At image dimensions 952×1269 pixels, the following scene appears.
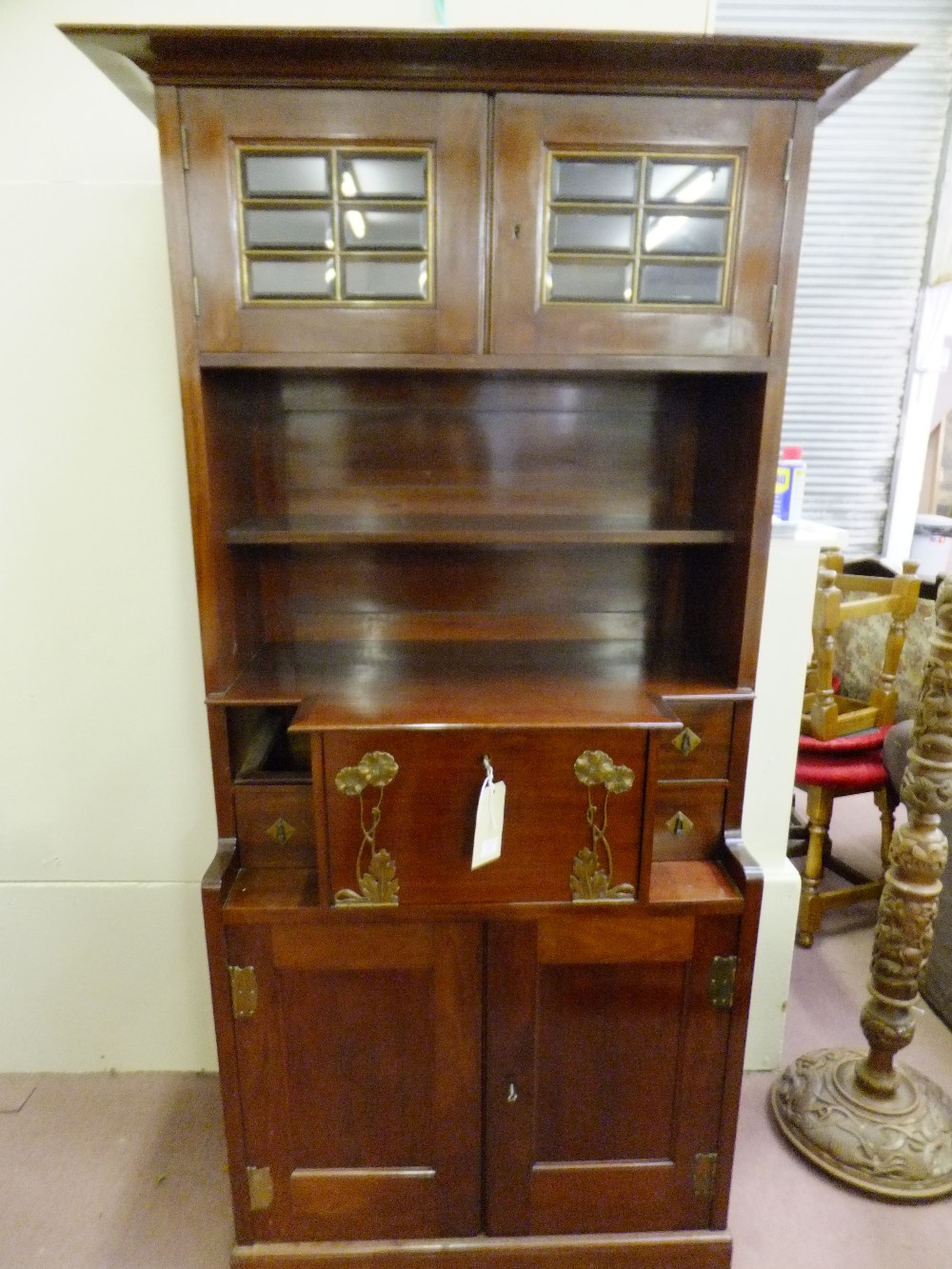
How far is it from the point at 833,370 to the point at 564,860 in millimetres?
2583

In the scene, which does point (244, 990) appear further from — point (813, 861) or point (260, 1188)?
point (813, 861)

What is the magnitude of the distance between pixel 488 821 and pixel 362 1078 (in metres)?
0.58

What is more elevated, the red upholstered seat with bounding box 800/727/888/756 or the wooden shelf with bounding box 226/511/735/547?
the wooden shelf with bounding box 226/511/735/547

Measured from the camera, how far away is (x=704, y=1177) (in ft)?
4.86

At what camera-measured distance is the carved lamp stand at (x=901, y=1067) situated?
5.13ft

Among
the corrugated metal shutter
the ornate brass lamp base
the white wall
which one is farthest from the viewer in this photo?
the corrugated metal shutter

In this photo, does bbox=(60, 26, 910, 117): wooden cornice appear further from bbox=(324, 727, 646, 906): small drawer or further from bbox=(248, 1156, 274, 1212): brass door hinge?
bbox=(248, 1156, 274, 1212): brass door hinge

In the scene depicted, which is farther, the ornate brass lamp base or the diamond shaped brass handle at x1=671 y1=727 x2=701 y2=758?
the ornate brass lamp base

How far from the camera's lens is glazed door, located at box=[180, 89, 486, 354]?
116 cm

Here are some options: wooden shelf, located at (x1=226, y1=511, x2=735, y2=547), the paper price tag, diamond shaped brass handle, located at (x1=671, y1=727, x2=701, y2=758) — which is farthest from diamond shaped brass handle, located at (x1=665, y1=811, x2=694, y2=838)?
wooden shelf, located at (x1=226, y1=511, x2=735, y2=547)

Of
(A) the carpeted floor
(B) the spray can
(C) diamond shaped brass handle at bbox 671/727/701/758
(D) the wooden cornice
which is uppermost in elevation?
(D) the wooden cornice

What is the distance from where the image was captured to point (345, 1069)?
142 centimetres

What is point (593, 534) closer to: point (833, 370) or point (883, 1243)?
point (883, 1243)

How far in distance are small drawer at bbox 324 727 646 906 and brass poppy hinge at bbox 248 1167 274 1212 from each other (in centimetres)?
59
